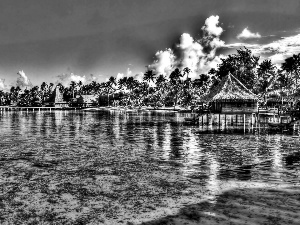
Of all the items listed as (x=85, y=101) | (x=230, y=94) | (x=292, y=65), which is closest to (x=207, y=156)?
(x=230, y=94)

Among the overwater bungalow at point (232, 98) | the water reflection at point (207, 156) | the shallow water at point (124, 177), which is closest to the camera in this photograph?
the shallow water at point (124, 177)

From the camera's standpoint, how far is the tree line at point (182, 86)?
63.0 metres

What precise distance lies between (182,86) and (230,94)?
79096mm

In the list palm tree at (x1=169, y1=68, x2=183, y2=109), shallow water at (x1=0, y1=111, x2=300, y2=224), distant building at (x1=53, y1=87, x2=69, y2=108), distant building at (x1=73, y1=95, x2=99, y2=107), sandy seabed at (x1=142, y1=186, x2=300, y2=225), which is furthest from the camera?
distant building at (x1=73, y1=95, x2=99, y2=107)

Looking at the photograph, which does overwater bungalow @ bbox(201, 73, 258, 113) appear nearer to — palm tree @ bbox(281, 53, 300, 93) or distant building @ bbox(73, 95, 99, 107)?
palm tree @ bbox(281, 53, 300, 93)

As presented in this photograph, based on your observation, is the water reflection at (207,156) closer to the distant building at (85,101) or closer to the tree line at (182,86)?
the tree line at (182,86)

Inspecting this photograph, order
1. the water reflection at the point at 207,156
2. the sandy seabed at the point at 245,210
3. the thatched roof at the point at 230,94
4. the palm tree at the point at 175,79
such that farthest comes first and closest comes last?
1. the palm tree at the point at 175,79
2. the thatched roof at the point at 230,94
3. the water reflection at the point at 207,156
4. the sandy seabed at the point at 245,210

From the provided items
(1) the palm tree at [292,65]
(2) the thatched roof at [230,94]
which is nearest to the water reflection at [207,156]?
(2) the thatched roof at [230,94]

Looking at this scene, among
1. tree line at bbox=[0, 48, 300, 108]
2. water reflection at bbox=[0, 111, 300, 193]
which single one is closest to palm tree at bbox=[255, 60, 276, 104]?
tree line at bbox=[0, 48, 300, 108]

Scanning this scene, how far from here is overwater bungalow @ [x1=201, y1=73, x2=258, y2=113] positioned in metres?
39.8

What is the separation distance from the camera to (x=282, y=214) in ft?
27.5

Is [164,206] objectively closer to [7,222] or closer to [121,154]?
[7,222]

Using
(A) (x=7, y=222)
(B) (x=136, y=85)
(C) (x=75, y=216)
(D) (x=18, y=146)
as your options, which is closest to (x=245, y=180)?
(C) (x=75, y=216)

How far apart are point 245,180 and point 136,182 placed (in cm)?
399
